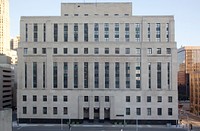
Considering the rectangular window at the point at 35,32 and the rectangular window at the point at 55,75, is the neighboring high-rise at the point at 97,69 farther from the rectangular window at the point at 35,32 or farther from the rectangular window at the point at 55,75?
the rectangular window at the point at 55,75

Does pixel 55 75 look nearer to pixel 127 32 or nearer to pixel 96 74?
pixel 96 74

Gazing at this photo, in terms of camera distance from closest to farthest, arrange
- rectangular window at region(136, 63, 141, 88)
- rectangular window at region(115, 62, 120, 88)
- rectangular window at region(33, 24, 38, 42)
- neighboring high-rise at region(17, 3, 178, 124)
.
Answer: neighboring high-rise at region(17, 3, 178, 124)
rectangular window at region(115, 62, 120, 88)
rectangular window at region(136, 63, 141, 88)
rectangular window at region(33, 24, 38, 42)

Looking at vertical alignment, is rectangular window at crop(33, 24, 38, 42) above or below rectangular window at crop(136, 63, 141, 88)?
above

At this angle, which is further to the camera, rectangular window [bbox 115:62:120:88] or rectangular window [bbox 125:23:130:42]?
rectangular window [bbox 125:23:130:42]

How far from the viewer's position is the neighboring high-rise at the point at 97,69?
92.8m

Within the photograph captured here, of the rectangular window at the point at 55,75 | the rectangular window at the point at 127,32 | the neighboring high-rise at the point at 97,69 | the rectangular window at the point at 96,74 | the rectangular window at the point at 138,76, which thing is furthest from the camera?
the rectangular window at the point at 127,32

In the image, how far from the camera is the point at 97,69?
93875 millimetres

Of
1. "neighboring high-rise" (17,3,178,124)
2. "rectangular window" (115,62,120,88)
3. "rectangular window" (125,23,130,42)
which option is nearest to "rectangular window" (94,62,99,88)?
"neighboring high-rise" (17,3,178,124)

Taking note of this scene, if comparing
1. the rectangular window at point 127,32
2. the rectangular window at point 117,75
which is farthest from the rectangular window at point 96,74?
the rectangular window at point 127,32

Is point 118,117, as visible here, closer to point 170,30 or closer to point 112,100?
point 112,100

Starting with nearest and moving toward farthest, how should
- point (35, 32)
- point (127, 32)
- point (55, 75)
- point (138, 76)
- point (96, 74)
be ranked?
point (138, 76) < point (96, 74) < point (55, 75) < point (127, 32) < point (35, 32)

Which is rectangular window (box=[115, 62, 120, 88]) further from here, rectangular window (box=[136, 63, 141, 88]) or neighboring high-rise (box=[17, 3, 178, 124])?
rectangular window (box=[136, 63, 141, 88])

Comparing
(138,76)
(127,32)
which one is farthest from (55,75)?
(127,32)

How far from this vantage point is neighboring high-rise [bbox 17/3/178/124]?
3652 inches
